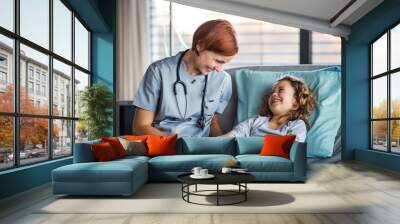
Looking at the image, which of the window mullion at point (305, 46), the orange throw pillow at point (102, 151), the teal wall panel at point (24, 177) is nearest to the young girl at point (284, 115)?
the window mullion at point (305, 46)

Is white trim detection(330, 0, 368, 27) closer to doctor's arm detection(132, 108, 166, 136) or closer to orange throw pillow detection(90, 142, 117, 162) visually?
doctor's arm detection(132, 108, 166, 136)

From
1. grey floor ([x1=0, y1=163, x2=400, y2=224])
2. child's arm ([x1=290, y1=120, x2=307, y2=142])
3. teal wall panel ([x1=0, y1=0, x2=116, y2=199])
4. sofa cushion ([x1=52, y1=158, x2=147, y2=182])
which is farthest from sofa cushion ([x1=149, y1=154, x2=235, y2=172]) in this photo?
child's arm ([x1=290, y1=120, x2=307, y2=142])

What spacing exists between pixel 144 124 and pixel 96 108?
3.59 ft

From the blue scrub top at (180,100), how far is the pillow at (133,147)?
69.4 inches

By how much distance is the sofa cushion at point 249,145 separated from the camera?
699 cm

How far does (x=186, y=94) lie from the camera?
8.52m

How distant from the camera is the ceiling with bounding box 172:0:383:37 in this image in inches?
312

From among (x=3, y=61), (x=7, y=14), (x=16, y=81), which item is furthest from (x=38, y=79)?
(x=7, y=14)

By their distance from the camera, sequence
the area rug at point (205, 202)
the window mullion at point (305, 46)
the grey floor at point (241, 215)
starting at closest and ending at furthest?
the grey floor at point (241, 215) → the area rug at point (205, 202) → the window mullion at point (305, 46)

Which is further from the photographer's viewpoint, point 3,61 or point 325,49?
point 325,49

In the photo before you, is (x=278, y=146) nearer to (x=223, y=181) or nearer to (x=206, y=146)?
(x=206, y=146)

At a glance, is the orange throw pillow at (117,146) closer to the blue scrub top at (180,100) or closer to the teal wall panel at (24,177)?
the teal wall panel at (24,177)

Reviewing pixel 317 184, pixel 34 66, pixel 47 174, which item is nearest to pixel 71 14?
pixel 34 66

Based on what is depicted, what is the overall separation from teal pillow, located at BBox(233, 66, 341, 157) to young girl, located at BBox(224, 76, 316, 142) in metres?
0.14
